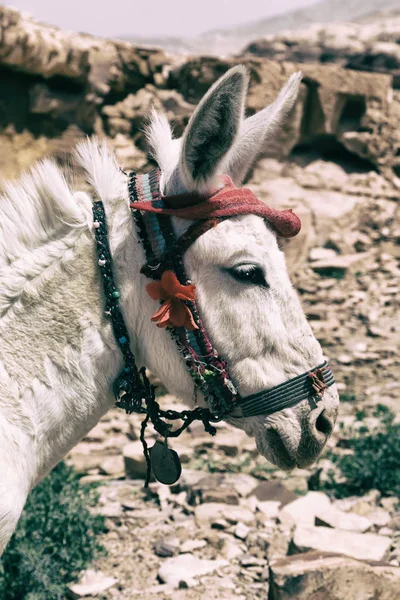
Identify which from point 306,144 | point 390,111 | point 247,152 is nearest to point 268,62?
point 306,144

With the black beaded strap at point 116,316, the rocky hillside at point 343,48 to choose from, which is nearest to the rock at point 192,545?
the black beaded strap at point 116,316

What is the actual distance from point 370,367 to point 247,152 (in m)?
6.53

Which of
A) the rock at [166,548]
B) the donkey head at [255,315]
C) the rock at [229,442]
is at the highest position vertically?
the donkey head at [255,315]

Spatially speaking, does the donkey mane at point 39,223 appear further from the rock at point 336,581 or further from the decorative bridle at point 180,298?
the rock at point 336,581

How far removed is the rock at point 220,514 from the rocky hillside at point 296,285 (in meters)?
0.01

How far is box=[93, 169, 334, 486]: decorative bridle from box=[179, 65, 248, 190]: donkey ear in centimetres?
8

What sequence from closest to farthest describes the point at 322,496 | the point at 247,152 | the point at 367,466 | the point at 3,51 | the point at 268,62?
the point at 247,152 < the point at 322,496 < the point at 367,466 < the point at 3,51 < the point at 268,62

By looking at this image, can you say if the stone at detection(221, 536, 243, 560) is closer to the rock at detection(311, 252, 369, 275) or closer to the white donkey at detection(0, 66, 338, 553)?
the white donkey at detection(0, 66, 338, 553)

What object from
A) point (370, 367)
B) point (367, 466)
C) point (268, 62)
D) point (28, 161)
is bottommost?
point (370, 367)

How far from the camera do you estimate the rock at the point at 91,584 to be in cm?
363

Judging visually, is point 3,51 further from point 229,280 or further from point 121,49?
point 229,280

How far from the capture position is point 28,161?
9.13 meters

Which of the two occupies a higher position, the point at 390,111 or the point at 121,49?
the point at 121,49

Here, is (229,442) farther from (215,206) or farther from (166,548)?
(215,206)
